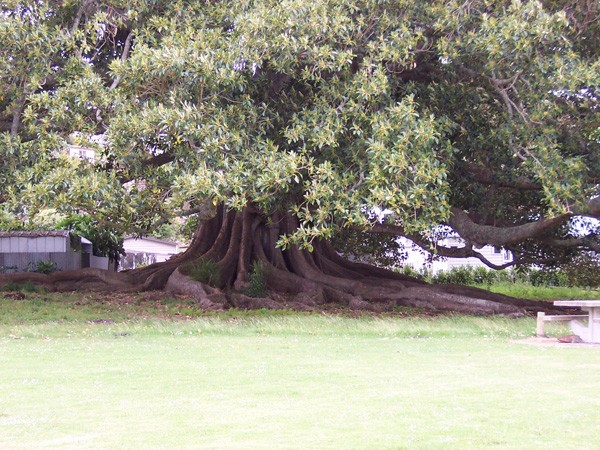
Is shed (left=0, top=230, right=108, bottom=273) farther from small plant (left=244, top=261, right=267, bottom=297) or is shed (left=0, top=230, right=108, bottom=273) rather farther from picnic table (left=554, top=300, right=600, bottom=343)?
picnic table (left=554, top=300, right=600, bottom=343)

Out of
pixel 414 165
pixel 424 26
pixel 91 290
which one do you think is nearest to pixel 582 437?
pixel 414 165

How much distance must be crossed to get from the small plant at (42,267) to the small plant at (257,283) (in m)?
6.73

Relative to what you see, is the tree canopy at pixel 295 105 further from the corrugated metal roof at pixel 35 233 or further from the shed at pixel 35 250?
the shed at pixel 35 250

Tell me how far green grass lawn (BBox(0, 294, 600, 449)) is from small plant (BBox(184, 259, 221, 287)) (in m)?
5.84

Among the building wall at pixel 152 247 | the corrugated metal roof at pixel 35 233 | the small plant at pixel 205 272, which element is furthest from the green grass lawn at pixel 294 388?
the building wall at pixel 152 247

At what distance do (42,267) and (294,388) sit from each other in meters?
17.3

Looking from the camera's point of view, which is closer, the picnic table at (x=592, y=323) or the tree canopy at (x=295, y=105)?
the picnic table at (x=592, y=323)

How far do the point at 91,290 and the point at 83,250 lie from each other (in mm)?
4740

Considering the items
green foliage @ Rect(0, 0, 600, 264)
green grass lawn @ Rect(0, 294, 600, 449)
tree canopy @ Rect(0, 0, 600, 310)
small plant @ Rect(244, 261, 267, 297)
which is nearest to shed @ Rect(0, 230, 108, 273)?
small plant @ Rect(244, 261, 267, 297)

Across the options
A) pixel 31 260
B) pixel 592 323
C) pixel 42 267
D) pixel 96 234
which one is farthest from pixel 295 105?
pixel 96 234

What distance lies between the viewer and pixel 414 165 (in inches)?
559

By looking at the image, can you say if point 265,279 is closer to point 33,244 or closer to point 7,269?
point 33,244

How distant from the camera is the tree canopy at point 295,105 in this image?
14133 mm

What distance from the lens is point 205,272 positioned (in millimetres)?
20469
